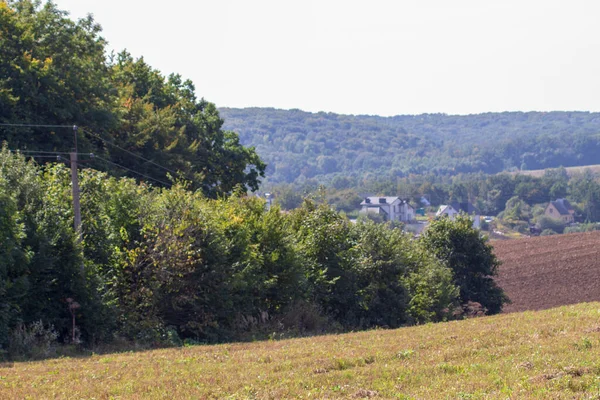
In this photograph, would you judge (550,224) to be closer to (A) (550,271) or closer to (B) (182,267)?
(A) (550,271)

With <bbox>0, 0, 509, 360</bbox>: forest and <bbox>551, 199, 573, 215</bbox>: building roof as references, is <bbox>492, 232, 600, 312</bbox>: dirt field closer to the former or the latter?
<bbox>0, 0, 509, 360</bbox>: forest

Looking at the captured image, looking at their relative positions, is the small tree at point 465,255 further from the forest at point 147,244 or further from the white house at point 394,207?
the white house at point 394,207

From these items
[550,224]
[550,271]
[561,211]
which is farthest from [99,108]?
[561,211]

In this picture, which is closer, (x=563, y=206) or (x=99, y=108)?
(x=99, y=108)

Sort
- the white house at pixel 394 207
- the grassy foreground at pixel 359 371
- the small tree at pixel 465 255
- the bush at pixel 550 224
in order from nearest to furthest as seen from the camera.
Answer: the grassy foreground at pixel 359 371 → the small tree at pixel 465 255 → the bush at pixel 550 224 → the white house at pixel 394 207

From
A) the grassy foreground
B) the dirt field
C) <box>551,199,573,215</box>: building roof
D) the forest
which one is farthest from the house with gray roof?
the grassy foreground

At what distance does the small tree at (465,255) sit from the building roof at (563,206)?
14366 centimetres

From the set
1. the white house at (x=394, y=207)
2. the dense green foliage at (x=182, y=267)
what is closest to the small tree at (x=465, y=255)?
the dense green foliage at (x=182, y=267)

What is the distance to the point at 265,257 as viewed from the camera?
3375 cm

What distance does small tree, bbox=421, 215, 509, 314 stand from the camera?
46594mm

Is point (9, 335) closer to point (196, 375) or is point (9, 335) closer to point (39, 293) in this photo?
point (39, 293)

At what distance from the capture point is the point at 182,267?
28359 mm

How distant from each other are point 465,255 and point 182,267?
76.8ft

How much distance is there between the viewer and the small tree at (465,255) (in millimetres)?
46594
